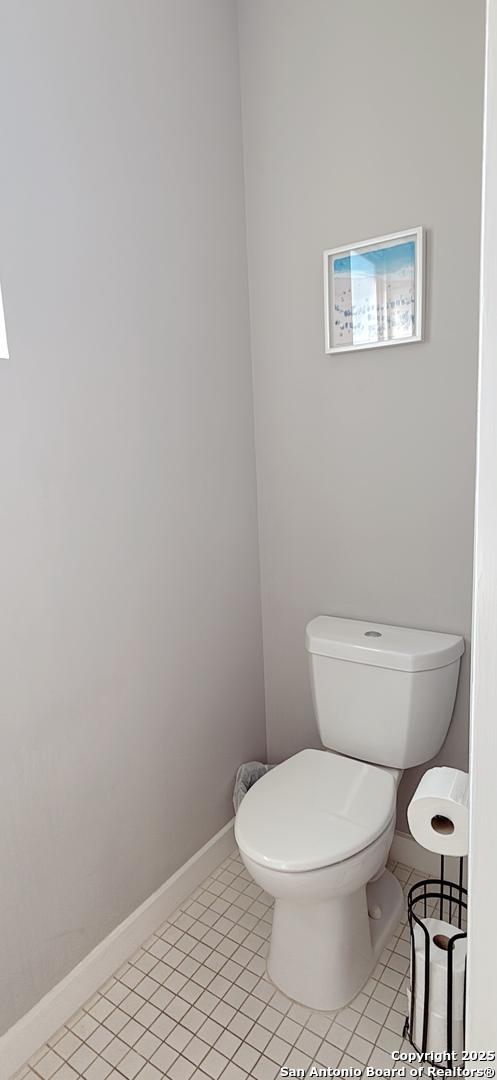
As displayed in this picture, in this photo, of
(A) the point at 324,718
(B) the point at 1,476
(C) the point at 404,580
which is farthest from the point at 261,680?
(B) the point at 1,476

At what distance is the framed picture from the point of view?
5.13ft

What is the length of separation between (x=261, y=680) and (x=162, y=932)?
77 cm

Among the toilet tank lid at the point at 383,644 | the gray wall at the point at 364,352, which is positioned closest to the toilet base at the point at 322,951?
the gray wall at the point at 364,352

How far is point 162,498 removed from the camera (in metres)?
1.61

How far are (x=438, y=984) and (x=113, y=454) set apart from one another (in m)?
1.31

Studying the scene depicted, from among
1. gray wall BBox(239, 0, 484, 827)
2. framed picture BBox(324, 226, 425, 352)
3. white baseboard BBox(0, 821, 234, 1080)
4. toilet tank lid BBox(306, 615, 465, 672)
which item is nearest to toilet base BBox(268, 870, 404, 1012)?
white baseboard BBox(0, 821, 234, 1080)

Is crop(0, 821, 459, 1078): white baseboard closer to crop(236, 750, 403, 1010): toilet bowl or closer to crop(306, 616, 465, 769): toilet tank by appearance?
crop(236, 750, 403, 1010): toilet bowl

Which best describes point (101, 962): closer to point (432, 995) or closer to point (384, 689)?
point (432, 995)

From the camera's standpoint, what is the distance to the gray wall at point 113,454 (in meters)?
1.25

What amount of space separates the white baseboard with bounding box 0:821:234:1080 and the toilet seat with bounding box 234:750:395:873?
45cm

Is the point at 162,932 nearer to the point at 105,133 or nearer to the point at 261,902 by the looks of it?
the point at 261,902

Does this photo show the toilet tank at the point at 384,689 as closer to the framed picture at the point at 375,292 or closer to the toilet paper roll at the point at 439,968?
the toilet paper roll at the point at 439,968

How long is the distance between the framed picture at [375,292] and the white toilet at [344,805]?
799 millimetres

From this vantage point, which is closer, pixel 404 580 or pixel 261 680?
pixel 404 580
